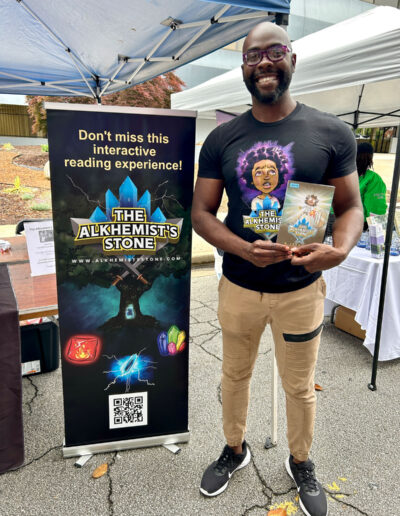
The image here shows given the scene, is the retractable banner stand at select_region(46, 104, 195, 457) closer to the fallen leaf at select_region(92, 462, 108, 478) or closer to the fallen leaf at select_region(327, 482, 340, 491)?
the fallen leaf at select_region(92, 462, 108, 478)

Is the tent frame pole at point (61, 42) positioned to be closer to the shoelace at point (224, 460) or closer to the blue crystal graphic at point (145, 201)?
the blue crystal graphic at point (145, 201)

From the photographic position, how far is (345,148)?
1429 millimetres

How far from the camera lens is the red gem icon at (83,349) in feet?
6.07

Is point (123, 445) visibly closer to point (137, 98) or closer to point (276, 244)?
point (276, 244)

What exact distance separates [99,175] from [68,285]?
1.82 feet

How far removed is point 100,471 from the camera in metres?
1.92

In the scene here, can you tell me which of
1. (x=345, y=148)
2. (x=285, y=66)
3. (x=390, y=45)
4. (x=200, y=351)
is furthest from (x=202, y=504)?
(x=390, y=45)

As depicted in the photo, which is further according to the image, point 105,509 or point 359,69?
point 359,69

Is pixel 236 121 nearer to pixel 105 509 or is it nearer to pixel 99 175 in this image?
pixel 99 175

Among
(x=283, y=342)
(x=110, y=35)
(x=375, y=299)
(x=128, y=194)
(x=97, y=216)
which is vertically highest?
(x=110, y=35)

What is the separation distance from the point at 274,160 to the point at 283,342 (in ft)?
2.59

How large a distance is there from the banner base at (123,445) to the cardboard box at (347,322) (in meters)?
2.14

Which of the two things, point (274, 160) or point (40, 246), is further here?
point (40, 246)

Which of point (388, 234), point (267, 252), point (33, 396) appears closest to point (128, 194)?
point (267, 252)
